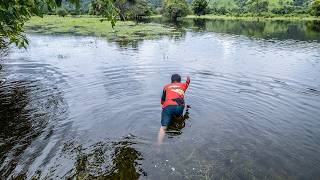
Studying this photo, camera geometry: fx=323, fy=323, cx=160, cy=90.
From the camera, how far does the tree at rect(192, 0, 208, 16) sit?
112m

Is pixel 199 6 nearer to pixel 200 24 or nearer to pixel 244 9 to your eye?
pixel 200 24

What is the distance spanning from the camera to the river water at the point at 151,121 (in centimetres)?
875

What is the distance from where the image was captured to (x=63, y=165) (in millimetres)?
8695

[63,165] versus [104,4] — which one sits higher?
[104,4]

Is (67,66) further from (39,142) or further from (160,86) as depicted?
(39,142)

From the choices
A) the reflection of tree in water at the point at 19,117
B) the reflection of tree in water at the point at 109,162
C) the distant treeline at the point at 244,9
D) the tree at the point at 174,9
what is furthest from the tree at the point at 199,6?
the reflection of tree in water at the point at 109,162

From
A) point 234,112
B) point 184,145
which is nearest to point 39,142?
point 184,145

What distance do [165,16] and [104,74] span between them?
85.4 metres

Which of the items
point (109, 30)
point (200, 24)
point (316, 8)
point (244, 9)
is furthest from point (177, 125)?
point (244, 9)

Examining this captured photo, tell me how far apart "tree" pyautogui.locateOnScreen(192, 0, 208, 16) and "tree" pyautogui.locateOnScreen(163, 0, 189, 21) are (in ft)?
40.6

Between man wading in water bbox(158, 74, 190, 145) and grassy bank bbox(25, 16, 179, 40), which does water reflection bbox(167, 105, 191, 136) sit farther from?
grassy bank bbox(25, 16, 179, 40)

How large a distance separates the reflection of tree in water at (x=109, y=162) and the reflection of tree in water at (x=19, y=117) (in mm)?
1816

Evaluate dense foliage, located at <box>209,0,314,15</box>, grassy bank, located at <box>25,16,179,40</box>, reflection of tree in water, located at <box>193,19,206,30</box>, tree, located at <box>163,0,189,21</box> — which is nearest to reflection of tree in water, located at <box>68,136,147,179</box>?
grassy bank, located at <box>25,16,179,40</box>

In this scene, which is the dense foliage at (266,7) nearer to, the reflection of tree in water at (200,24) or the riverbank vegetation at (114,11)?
the riverbank vegetation at (114,11)
